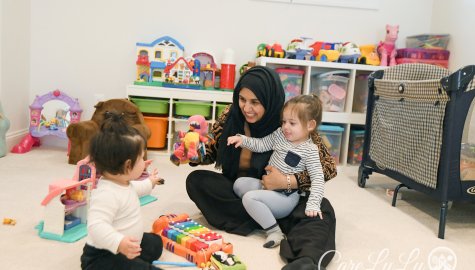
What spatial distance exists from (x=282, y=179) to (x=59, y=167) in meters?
1.69

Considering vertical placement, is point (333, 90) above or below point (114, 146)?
above

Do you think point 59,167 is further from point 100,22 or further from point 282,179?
point 282,179

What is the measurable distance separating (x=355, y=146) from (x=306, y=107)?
1.70m

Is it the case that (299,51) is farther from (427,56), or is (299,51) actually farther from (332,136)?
(427,56)

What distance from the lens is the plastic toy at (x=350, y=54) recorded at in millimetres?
3271

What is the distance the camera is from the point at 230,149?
198 cm

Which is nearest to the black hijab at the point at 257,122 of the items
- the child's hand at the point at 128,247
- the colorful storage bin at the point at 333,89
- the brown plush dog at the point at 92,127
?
the child's hand at the point at 128,247

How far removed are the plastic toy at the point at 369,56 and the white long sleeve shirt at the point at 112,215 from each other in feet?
7.98

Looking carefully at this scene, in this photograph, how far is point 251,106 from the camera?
6.18ft

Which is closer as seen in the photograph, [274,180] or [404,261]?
[404,261]

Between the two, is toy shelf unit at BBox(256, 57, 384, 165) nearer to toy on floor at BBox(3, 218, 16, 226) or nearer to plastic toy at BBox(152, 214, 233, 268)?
plastic toy at BBox(152, 214, 233, 268)

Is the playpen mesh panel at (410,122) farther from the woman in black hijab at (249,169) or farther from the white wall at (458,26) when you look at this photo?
the white wall at (458,26)

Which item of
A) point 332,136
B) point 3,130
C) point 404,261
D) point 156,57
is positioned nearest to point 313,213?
point 404,261

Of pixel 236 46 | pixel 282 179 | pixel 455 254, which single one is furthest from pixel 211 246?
pixel 236 46
